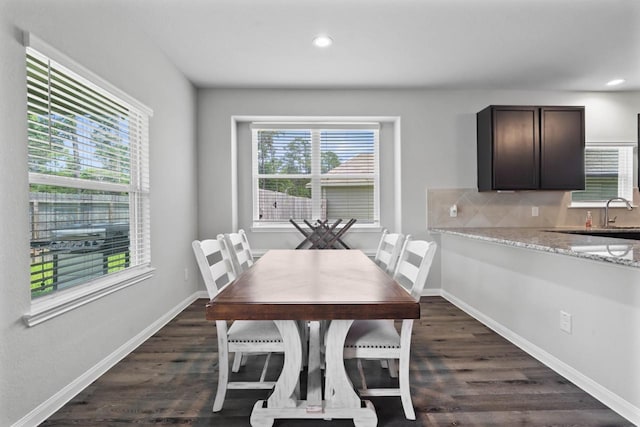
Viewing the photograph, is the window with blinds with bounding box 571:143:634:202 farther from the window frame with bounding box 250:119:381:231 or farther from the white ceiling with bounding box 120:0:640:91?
the window frame with bounding box 250:119:381:231

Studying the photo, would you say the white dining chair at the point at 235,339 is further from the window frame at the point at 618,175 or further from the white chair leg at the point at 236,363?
the window frame at the point at 618,175

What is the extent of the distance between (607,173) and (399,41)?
125 inches

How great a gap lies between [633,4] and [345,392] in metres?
3.09

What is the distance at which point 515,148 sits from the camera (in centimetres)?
342

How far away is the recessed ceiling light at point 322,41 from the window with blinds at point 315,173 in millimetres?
1299

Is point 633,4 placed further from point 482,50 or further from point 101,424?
point 101,424

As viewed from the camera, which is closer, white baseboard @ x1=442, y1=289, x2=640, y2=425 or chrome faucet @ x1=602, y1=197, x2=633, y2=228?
white baseboard @ x1=442, y1=289, x2=640, y2=425

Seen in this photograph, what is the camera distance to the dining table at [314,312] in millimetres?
1184

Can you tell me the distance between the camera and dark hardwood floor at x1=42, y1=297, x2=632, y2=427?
1563mm

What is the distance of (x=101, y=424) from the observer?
5.06 ft

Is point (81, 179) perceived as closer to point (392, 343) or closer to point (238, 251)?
point (238, 251)

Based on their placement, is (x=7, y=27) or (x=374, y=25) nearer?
(x=7, y=27)

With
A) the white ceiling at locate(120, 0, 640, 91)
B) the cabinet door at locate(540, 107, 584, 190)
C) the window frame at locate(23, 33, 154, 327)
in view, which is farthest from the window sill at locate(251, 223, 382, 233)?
the cabinet door at locate(540, 107, 584, 190)

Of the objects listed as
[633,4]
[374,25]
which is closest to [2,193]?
[374,25]
